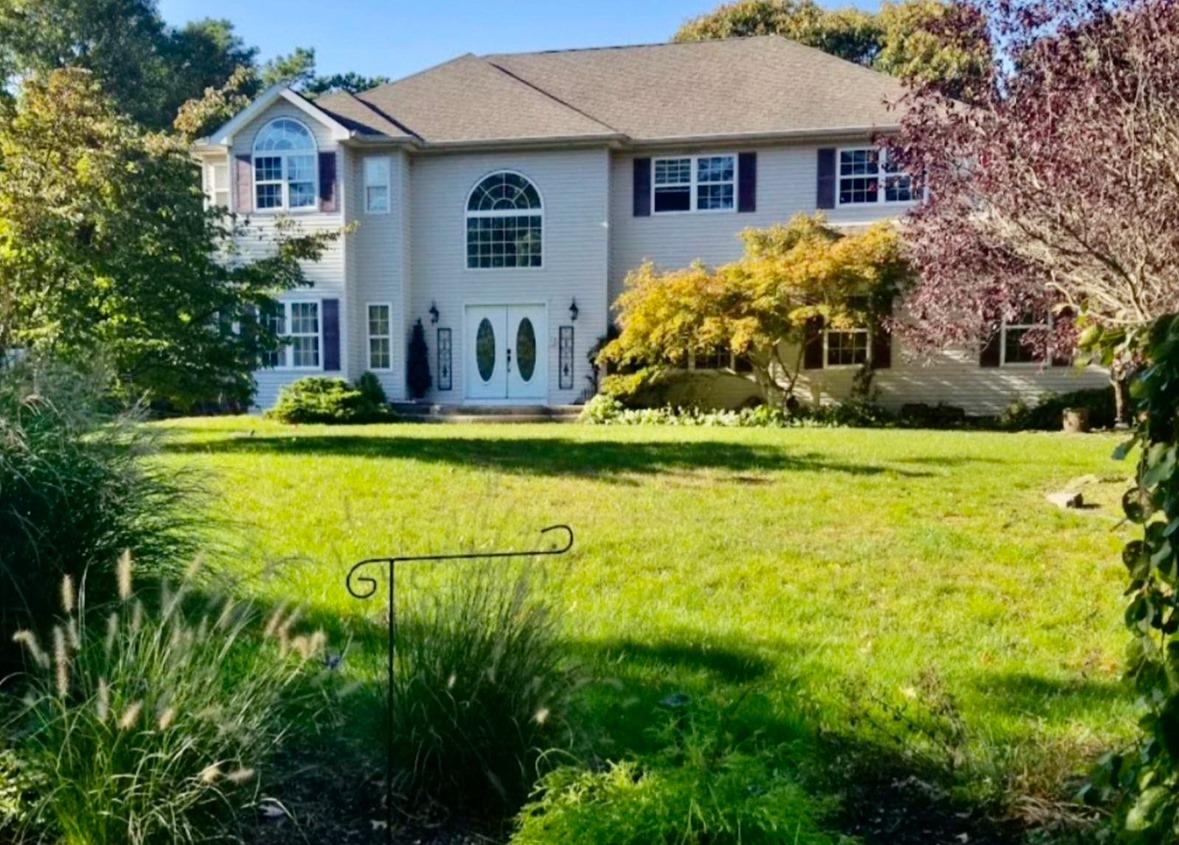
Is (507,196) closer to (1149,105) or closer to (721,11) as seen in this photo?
(1149,105)

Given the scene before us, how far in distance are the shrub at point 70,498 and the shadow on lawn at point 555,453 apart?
18.9 feet

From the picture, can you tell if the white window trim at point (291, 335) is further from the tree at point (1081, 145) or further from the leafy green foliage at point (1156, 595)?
the leafy green foliage at point (1156, 595)

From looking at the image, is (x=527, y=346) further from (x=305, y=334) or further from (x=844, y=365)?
(x=844, y=365)

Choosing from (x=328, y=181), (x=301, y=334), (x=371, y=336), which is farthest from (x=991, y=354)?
(x=301, y=334)

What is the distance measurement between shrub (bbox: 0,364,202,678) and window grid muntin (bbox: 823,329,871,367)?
56.1 feet

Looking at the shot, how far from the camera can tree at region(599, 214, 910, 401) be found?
55.1 ft

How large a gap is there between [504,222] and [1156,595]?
1963cm

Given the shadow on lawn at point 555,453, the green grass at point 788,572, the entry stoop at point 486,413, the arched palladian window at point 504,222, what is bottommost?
the green grass at point 788,572

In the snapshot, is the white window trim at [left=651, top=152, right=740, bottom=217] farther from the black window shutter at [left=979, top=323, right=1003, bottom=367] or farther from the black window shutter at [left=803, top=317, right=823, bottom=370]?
the black window shutter at [left=979, top=323, right=1003, bottom=367]

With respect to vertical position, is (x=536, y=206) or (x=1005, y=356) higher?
(x=536, y=206)

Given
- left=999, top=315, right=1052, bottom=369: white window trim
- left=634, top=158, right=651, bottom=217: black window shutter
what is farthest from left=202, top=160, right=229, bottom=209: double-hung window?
left=999, top=315, right=1052, bottom=369: white window trim

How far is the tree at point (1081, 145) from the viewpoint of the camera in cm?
786

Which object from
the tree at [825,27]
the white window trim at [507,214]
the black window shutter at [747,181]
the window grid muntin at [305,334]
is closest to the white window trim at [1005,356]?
the black window shutter at [747,181]

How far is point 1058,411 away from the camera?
683 inches
